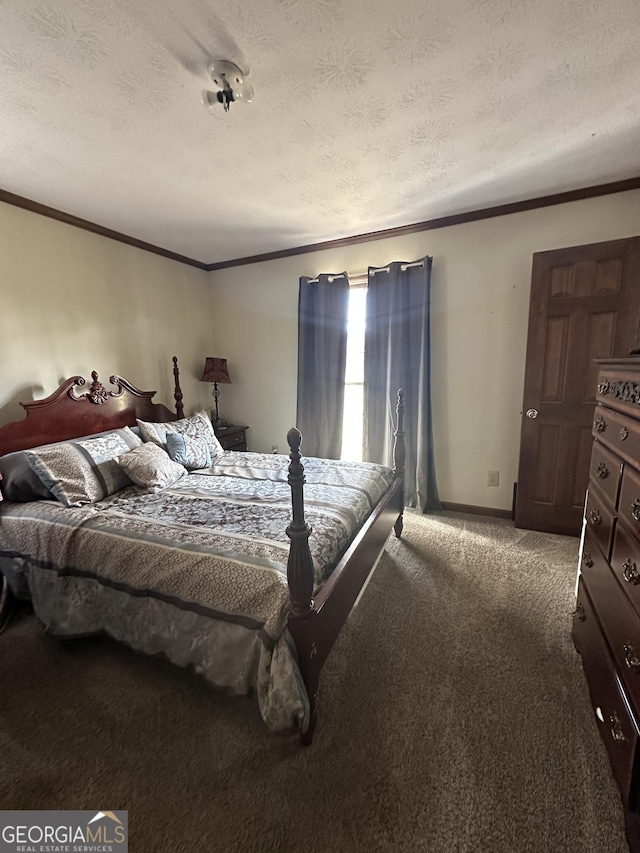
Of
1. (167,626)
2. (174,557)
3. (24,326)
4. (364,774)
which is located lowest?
(364,774)

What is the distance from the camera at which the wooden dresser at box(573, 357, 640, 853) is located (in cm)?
101

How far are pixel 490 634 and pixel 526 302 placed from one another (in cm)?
243

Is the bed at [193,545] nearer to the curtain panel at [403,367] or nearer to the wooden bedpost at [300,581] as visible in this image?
the wooden bedpost at [300,581]

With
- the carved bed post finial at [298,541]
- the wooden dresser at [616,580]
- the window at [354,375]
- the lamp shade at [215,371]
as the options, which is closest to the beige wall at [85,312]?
the lamp shade at [215,371]

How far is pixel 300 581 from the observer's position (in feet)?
3.91

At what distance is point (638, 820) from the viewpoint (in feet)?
3.11

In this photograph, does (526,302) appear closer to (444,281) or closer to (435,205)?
(444,281)

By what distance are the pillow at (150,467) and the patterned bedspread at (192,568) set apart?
0.30 ft

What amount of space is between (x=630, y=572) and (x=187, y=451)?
2.50 m

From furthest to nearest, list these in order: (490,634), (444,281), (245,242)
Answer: (245,242) → (444,281) → (490,634)

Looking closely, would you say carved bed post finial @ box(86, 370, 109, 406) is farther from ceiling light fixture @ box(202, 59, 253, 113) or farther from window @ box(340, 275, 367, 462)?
window @ box(340, 275, 367, 462)

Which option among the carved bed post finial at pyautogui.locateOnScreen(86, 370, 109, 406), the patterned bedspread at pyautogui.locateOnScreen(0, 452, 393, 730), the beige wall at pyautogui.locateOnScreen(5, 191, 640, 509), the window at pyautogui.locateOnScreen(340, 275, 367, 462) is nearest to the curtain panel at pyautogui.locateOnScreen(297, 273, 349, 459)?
the window at pyautogui.locateOnScreen(340, 275, 367, 462)

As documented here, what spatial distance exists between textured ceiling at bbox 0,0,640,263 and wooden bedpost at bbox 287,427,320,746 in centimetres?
144

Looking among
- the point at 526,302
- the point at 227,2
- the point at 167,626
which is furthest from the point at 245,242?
the point at 167,626
